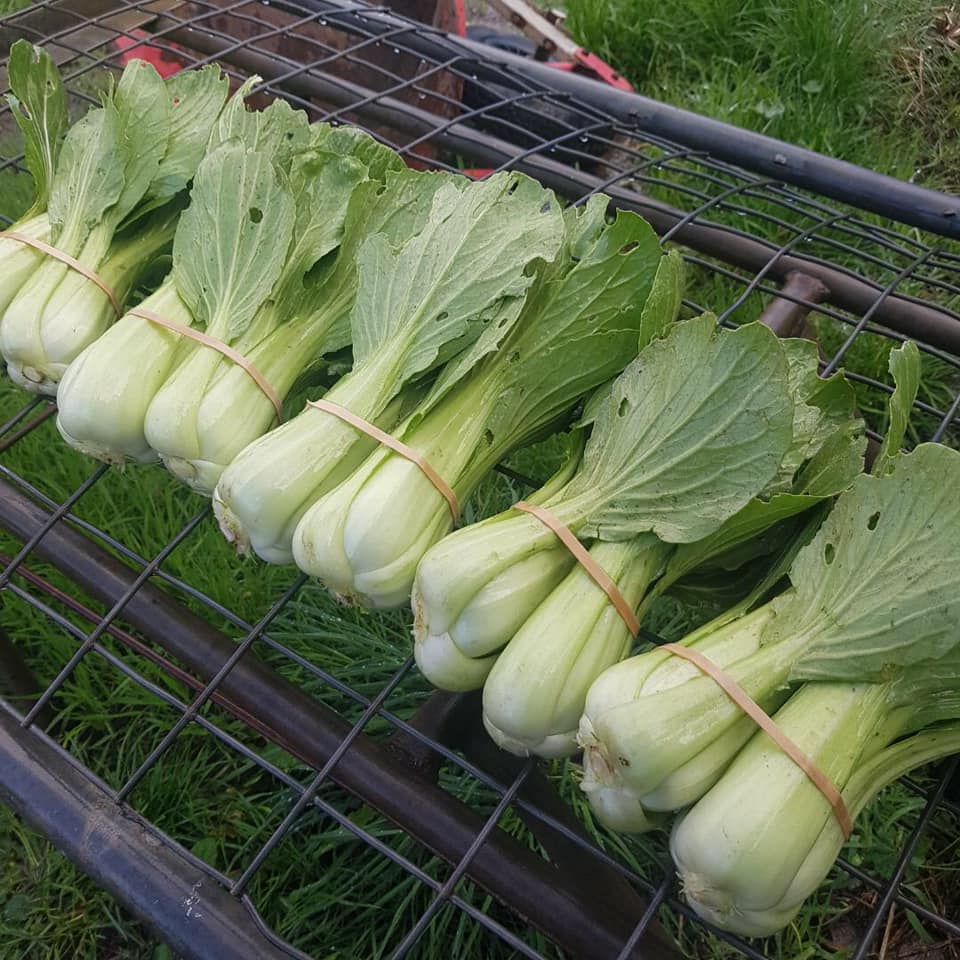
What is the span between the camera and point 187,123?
1547mm

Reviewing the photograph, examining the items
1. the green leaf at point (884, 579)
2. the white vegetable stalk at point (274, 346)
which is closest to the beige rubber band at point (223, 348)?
the white vegetable stalk at point (274, 346)

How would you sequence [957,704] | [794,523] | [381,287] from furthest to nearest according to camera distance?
[381,287] → [794,523] → [957,704]

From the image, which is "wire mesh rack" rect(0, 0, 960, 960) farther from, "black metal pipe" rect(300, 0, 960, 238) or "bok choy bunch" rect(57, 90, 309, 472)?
"bok choy bunch" rect(57, 90, 309, 472)

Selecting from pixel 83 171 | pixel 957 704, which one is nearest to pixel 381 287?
pixel 83 171

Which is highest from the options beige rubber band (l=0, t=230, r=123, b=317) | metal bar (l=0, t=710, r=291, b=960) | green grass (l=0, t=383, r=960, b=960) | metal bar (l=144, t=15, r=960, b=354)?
metal bar (l=144, t=15, r=960, b=354)

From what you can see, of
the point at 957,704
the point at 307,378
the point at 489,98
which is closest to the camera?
the point at 957,704

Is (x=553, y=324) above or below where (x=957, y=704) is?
above

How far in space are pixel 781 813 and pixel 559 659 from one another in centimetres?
26

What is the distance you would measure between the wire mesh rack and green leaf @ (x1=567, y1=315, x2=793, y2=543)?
1.17 ft

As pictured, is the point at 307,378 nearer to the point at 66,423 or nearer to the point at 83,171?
the point at 66,423

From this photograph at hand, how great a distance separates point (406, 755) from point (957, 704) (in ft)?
2.30

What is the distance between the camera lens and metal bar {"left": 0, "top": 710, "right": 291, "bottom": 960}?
37.2 inches

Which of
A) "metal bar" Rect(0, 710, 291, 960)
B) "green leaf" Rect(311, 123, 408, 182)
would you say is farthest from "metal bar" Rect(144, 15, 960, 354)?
"metal bar" Rect(0, 710, 291, 960)

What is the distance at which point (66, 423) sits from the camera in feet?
4.09
